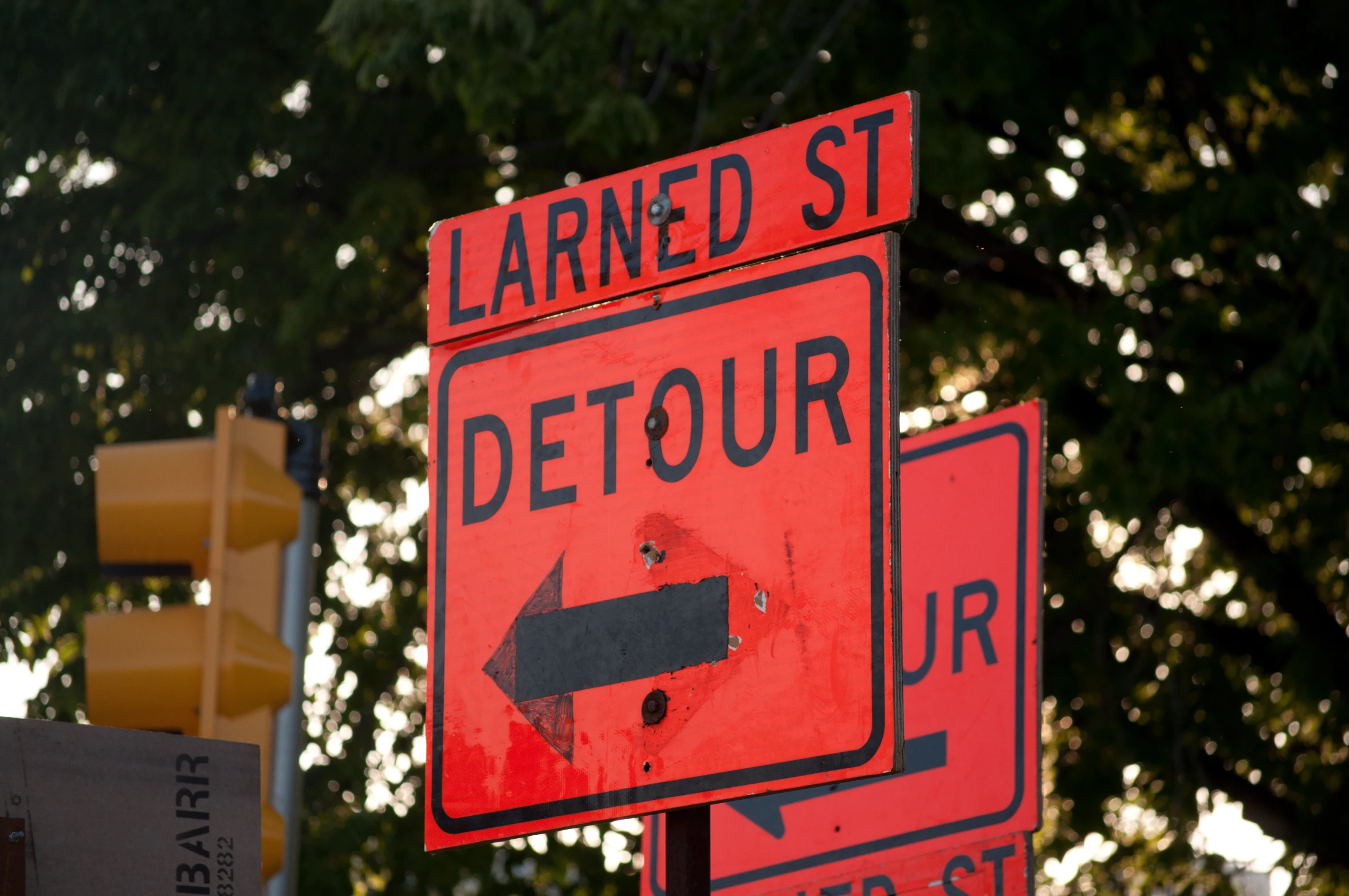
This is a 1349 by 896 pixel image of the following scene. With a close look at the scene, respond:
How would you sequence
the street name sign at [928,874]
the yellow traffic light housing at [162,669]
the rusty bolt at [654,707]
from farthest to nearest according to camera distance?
the yellow traffic light housing at [162,669]
the street name sign at [928,874]
the rusty bolt at [654,707]

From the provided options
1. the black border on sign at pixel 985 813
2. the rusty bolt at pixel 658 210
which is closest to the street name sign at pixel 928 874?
the black border on sign at pixel 985 813

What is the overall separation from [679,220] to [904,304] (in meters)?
6.77

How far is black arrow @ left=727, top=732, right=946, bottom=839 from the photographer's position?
362cm

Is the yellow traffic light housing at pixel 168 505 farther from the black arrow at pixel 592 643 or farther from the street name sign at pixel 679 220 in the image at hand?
the black arrow at pixel 592 643

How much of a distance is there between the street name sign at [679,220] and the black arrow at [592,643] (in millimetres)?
468

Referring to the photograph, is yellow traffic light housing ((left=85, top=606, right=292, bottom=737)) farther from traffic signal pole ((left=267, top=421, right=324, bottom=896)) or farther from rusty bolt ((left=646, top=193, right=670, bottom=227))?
rusty bolt ((left=646, top=193, right=670, bottom=227))

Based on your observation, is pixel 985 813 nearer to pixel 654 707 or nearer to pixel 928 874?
pixel 928 874

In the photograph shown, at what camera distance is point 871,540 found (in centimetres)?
234

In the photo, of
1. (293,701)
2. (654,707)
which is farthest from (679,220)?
(293,701)

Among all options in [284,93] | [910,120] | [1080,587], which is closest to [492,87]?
[284,93]

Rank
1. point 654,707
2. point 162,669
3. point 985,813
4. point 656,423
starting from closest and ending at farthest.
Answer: point 654,707, point 656,423, point 985,813, point 162,669

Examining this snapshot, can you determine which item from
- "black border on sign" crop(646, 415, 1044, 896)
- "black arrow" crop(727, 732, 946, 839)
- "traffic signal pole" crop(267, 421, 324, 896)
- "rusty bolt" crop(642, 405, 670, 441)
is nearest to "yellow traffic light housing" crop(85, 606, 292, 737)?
"traffic signal pole" crop(267, 421, 324, 896)

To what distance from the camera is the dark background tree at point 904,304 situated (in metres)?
7.98

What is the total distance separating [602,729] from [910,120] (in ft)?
3.17
